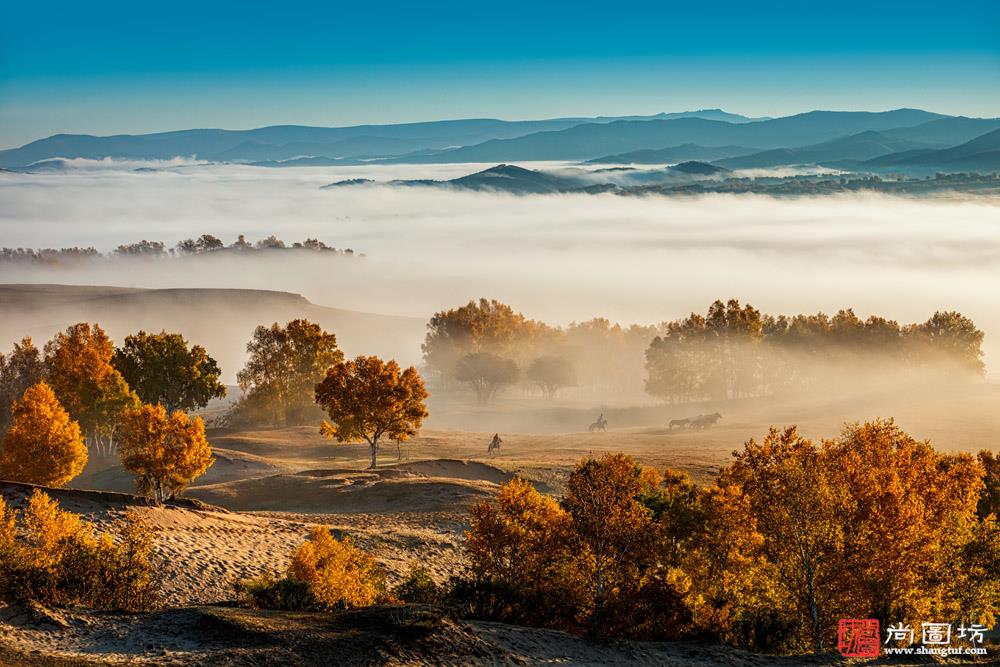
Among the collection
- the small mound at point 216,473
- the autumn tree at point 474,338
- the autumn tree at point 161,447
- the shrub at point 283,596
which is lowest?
the small mound at point 216,473

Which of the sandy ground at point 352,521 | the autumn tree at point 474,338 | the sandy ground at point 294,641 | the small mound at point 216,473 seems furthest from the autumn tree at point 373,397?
the autumn tree at point 474,338

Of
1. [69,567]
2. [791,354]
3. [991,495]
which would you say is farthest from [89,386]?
[791,354]

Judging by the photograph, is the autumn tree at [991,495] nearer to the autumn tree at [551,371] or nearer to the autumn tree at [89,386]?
the autumn tree at [89,386]

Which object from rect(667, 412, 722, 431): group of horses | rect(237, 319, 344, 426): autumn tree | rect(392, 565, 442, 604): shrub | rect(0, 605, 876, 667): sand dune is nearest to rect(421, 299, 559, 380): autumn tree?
rect(237, 319, 344, 426): autumn tree

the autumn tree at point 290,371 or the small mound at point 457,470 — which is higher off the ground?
the autumn tree at point 290,371

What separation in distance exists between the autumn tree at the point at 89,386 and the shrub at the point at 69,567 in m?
47.0

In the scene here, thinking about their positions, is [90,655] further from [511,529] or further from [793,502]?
[793,502]

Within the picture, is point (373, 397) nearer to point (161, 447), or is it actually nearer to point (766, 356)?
point (161, 447)

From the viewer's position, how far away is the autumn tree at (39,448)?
5762 cm

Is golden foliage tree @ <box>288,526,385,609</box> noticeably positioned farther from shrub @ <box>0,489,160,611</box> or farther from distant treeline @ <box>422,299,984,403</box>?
distant treeline @ <box>422,299,984,403</box>

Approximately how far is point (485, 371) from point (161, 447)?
3467 inches

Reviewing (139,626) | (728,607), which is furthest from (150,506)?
(728,607)

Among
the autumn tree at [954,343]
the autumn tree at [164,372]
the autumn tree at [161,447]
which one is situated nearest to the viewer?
the autumn tree at [161,447]

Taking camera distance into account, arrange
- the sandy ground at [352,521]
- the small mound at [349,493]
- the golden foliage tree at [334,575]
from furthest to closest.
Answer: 1. the small mound at [349,493]
2. the golden foliage tree at [334,575]
3. the sandy ground at [352,521]
